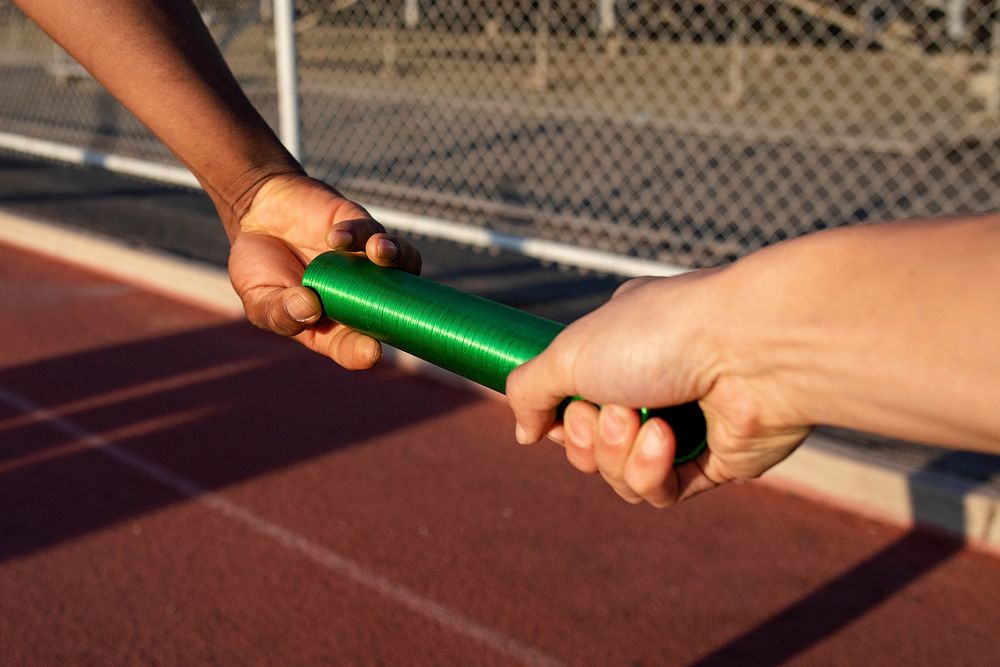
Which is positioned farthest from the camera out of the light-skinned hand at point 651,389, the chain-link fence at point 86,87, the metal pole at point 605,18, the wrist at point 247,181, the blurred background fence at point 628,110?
the metal pole at point 605,18

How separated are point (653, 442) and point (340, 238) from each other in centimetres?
68

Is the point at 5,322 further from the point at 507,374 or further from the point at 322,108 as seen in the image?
the point at 322,108

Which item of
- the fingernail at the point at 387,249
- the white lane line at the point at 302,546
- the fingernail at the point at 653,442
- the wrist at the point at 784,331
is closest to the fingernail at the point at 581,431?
the fingernail at the point at 653,442

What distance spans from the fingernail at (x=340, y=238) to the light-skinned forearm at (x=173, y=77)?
45cm

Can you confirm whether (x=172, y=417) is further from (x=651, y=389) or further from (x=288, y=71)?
(x=651, y=389)

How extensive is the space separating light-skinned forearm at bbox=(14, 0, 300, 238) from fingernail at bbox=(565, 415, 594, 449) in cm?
99

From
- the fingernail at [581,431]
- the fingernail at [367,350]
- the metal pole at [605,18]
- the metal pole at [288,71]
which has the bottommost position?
the metal pole at [605,18]

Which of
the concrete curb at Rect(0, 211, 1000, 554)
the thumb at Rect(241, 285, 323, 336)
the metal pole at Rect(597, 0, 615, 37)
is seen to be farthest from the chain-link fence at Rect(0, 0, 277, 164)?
the thumb at Rect(241, 285, 323, 336)

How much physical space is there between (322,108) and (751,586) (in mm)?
11724

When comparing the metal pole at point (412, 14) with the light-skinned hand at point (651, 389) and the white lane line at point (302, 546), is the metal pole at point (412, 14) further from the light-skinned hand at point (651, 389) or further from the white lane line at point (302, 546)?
the light-skinned hand at point (651, 389)

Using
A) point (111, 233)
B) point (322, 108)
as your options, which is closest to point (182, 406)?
point (111, 233)

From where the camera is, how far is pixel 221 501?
4.14 meters

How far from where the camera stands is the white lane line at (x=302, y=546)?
131 inches

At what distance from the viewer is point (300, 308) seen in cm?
179
